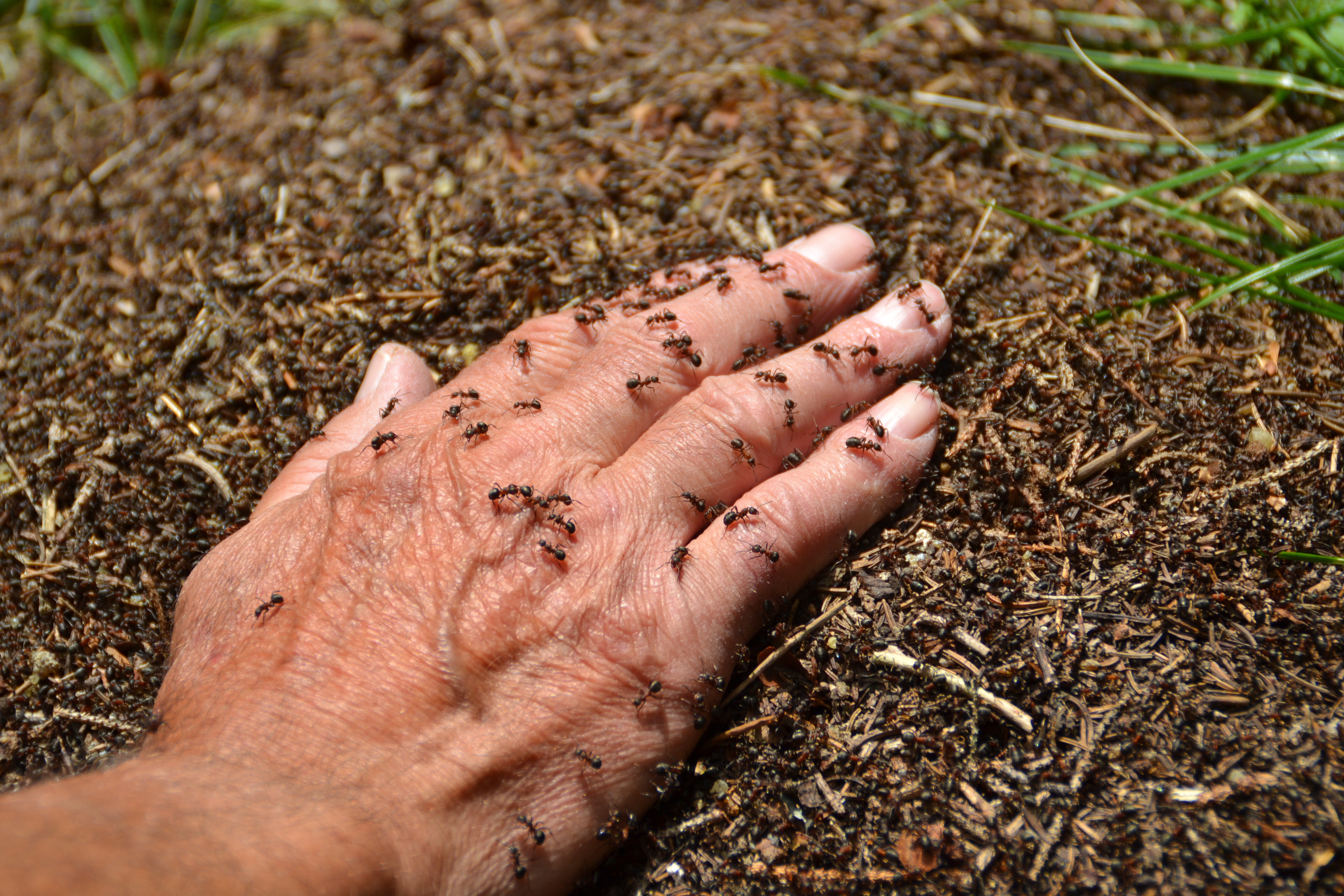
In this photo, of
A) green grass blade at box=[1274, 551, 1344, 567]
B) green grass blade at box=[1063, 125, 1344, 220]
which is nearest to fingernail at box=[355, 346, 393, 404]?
green grass blade at box=[1063, 125, 1344, 220]

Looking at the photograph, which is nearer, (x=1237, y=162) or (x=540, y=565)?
(x=540, y=565)

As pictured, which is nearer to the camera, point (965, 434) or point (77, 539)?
point (965, 434)

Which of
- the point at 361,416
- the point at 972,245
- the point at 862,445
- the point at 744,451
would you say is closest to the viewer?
the point at 862,445

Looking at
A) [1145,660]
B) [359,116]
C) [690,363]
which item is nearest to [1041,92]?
[690,363]

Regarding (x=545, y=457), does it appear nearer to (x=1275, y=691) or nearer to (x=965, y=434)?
(x=965, y=434)

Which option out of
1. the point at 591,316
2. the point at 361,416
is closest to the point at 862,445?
the point at 591,316

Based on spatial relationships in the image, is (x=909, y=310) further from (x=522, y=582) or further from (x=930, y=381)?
(x=522, y=582)

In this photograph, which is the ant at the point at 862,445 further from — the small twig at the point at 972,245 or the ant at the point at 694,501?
the small twig at the point at 972,245
